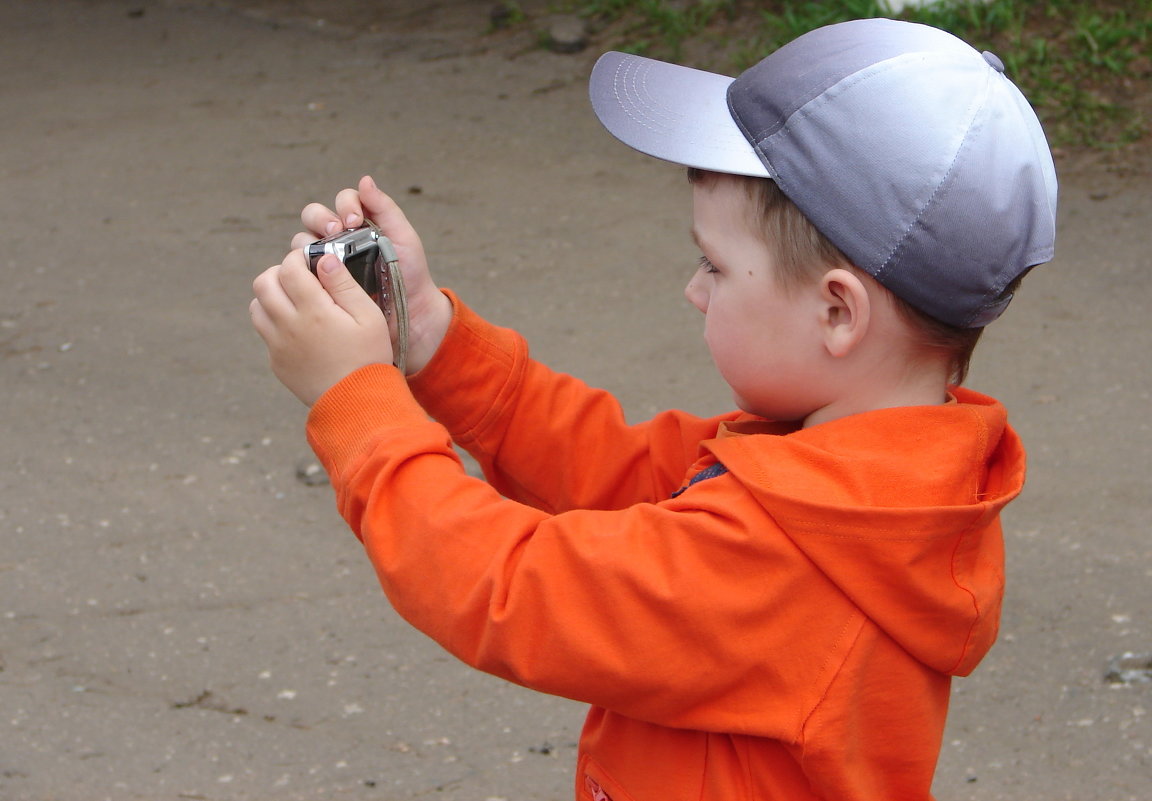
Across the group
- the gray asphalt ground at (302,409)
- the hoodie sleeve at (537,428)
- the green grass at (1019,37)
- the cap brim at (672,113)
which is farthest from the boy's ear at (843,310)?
the green grass at (1019,37)

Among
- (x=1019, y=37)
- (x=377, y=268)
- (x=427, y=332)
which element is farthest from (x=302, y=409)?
(x=1019, y=37)

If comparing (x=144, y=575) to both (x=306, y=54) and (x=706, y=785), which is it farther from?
(x=306, y=54)

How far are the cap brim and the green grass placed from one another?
4198 millimetres

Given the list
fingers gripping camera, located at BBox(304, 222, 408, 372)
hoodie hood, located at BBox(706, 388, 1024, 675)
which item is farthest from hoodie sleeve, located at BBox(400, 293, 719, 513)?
hoodie hood, located at BBox(706, 388, 1024, 675)

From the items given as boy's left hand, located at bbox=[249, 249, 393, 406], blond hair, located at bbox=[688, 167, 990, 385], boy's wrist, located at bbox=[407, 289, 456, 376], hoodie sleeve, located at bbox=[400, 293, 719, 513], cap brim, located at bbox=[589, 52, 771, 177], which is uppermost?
cap brim, located at bbox=[589, 52, 771, 177]

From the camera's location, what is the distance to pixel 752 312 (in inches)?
59.9

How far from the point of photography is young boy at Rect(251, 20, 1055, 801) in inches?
55.3

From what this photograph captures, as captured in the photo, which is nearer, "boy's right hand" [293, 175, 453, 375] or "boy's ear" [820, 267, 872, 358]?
"boy's ear" [820, 267, 872, 358]

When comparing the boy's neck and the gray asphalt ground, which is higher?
the boy's neck

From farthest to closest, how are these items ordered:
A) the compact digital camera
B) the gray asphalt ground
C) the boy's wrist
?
the gray asphalt ground < the boy's wrist < the compact digital camera

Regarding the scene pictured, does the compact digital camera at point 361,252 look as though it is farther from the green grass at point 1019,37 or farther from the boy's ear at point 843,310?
the green grass at point 1019,37

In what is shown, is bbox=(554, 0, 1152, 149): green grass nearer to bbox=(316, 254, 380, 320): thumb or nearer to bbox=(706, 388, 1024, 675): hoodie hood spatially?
bbox=(706, 388, 1024, 675): hoodie hood

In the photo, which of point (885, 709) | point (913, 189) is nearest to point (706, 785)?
point (885, 709)

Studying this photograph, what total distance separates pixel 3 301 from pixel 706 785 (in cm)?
378
